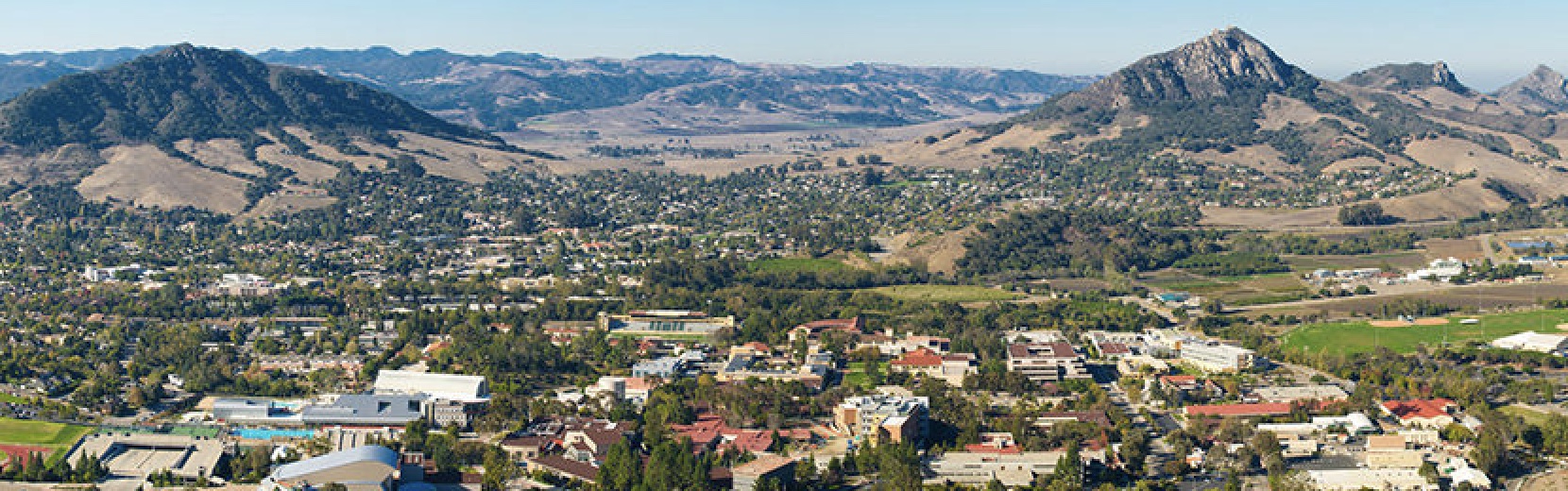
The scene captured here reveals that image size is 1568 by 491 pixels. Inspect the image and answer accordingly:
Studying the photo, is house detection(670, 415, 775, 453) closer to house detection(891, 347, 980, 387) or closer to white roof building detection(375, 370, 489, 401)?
white roof building detection(375, 370, 489, 401)

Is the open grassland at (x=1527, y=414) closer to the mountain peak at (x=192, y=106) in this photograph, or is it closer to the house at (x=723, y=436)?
the house at (x=723, y=436)

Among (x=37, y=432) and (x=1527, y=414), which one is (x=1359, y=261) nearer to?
(x=1527, y=414)

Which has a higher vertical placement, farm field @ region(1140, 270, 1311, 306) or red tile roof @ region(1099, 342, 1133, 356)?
red tile roof @ region(1099, 342, 1133, 356)

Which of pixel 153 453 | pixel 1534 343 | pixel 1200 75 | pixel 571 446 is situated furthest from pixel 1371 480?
pixel 1200 75

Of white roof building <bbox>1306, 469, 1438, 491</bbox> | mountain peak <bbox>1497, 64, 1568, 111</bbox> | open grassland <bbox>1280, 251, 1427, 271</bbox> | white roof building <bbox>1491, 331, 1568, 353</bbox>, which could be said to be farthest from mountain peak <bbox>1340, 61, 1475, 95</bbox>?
white roof building <bbox>1306, 469, 1438, 491</bbox>

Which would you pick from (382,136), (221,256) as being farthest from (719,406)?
(382,136)

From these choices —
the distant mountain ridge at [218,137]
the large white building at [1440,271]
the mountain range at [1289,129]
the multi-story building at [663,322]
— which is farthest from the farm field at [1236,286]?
the distant mountain ridge at [218,137]

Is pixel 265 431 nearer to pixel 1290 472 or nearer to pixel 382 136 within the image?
pixel 1290 472
